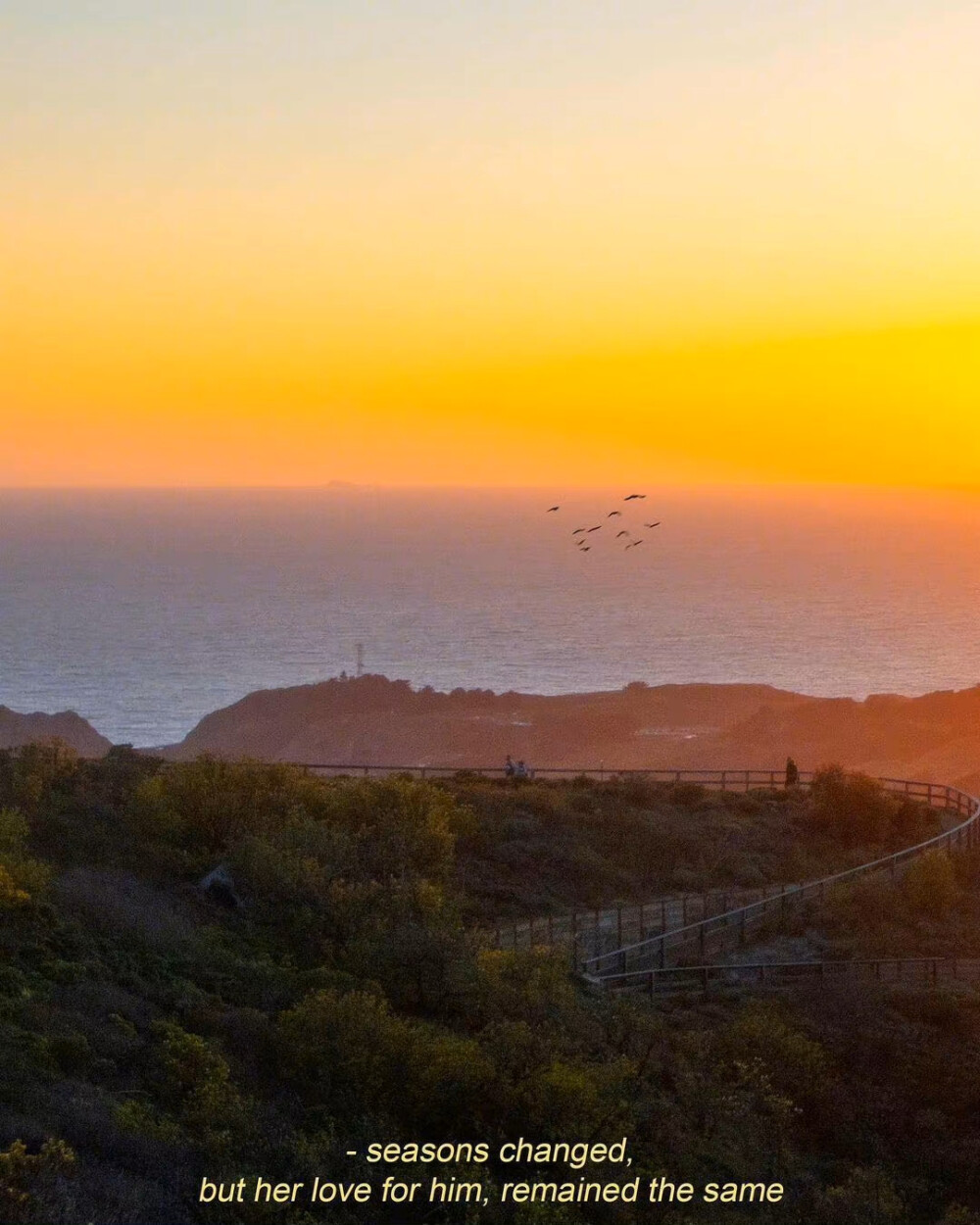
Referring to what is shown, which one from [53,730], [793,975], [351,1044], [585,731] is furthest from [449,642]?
[351,1044]

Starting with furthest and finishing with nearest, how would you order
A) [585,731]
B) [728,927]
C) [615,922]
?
[585,731] → [615,922] → [728,927]

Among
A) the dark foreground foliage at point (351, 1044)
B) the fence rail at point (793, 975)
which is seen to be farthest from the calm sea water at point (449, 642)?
the fence rail at point (793, 975)

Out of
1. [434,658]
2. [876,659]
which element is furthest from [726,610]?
[434,658]

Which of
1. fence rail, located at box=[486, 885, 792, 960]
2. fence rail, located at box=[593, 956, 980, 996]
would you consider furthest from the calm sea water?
fence rail, located at box=[593, 956, 980, 996]

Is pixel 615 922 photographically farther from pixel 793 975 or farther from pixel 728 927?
pixel 793 975

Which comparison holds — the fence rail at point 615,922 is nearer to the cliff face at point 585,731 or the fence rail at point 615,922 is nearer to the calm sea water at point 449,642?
the cliff face at point 585,731

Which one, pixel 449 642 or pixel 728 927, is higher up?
pixel 449 642

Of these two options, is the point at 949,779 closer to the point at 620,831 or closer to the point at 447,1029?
the point at 620,831

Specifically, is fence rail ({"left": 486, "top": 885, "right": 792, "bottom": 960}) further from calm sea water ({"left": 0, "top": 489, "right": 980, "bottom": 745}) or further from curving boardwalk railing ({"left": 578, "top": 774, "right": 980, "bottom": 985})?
calm sea water ({"left": 0, "top": 489, "right": 980, "bottom": 745})
